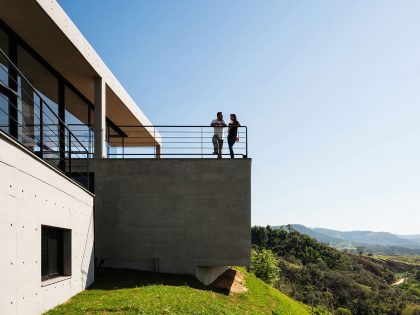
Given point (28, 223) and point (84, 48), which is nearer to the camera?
point (28, 223)

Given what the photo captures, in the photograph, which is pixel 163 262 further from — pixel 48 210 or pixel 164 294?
pixel 48 210

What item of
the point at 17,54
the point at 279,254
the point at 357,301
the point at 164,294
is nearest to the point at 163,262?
the point at 164,294

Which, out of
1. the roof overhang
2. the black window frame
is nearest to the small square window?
the black window frame

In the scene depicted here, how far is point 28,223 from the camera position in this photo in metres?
7.77

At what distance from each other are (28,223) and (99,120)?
26.4 feet

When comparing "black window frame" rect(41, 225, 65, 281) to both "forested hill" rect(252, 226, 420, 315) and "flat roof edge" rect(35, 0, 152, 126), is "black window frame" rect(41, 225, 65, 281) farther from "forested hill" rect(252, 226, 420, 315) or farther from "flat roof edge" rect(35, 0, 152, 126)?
"forested hill" rect(252, 226, 420, 315)

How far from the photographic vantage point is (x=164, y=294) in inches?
427

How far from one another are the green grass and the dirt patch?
628mm

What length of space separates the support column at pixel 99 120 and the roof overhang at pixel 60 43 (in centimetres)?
34

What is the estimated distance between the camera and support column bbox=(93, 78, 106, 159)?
15180 millimetres

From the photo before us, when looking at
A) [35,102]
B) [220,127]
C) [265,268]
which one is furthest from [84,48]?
[265,268]

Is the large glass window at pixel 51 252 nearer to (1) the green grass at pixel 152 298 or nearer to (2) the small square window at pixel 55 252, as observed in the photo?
(2) the small square window at pixel 55 252

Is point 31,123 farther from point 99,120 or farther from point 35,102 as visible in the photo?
point 99,120

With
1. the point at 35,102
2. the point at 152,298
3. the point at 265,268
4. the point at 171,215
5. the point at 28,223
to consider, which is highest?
the point at 35,102
